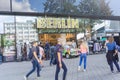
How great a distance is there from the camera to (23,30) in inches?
1124

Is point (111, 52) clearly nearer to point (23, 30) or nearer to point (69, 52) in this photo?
point (69, 52)

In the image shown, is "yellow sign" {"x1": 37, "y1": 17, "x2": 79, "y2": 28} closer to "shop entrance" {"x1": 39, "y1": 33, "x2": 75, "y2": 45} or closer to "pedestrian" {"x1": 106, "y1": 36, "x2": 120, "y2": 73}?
"shop entrance" {"x1": 39, "y1": 33, "x2": 75, "y2": 45}

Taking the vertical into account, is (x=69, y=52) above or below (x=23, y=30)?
below

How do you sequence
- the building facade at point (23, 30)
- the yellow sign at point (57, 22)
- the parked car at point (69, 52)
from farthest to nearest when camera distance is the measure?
the yellow sign at point (57, 22) < the parked car at point (69, 52) < the building facade at point (23, 30)

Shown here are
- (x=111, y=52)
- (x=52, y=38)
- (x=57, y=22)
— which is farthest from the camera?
(x=57, y=22)

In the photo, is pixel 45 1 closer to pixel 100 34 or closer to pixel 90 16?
pixel 90 16

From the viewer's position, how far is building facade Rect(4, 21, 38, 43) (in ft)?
91.5

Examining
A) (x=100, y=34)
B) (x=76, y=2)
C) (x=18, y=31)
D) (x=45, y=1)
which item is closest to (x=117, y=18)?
(x=100, y=34)

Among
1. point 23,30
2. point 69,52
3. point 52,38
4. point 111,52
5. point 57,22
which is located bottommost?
point 69,52

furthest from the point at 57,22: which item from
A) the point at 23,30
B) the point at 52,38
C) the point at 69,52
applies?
the point at 23,30

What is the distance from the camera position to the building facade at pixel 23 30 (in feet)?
91.5

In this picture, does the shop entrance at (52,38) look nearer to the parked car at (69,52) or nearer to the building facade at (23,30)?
the building facade at (23,30)

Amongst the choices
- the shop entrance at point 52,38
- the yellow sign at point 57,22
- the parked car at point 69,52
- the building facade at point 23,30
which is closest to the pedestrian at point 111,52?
the parked car at point 69,52

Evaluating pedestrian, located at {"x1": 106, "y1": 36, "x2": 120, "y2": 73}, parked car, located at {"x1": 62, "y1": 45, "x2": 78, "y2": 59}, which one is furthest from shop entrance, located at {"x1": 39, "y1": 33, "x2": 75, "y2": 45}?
pedestrian, located at {"x1": 106, "y1": 36, "x2": 120, "y2": 73}
